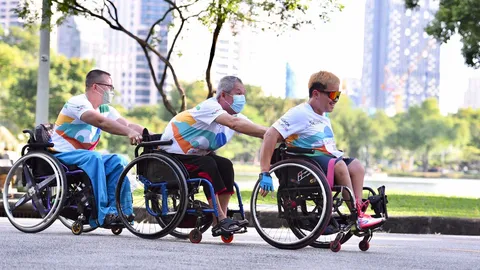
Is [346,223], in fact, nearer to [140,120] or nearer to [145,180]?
[145,180]

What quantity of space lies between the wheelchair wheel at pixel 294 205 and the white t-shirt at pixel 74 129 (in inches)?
68.3

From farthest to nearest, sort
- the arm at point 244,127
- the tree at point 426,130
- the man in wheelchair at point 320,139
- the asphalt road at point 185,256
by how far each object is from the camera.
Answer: the tree at point 426,130
the arm at point 244,127
the man in wheelchair at point 320,139
the asphalt road at point 185,256

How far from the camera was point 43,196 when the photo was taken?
27.9 ft

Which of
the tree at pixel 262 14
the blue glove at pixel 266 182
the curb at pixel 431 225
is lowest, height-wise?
the curb at pixel 431 225

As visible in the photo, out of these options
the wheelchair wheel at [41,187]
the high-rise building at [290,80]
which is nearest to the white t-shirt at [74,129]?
the wheelchair wheel at [41,187]

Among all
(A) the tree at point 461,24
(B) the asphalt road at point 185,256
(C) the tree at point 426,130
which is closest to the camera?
(B) the asphalt road at point 185,256

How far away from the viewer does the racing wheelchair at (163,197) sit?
7.79 meters

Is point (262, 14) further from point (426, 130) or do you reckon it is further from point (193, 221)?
point (426, 130)

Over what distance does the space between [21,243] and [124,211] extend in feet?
4.39

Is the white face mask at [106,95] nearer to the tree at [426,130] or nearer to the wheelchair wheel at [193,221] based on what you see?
the wheelchair wheel at [193,221]

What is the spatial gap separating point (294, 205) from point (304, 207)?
0.32ft

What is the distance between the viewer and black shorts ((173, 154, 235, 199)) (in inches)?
309

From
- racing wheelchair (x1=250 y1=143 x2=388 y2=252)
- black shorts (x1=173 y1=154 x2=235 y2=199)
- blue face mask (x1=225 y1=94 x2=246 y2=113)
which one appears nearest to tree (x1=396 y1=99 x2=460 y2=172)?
blue face mask (x1=225 y1=94 x2=246 y2=113)

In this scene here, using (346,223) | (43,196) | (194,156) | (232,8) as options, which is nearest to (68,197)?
(43,196)
